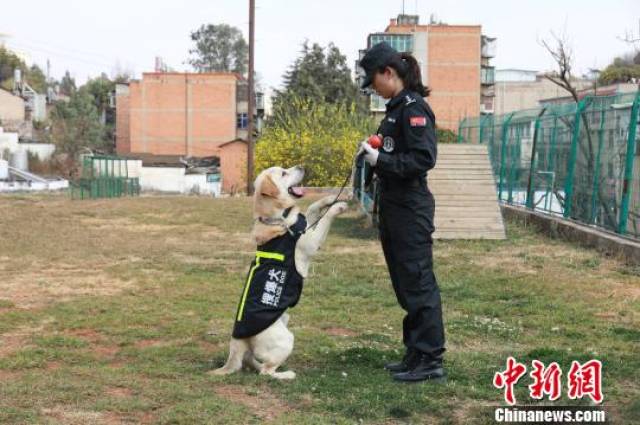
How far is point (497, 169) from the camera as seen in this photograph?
18953 mm

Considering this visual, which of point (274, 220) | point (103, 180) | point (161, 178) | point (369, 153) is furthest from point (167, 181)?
point (369, 153)

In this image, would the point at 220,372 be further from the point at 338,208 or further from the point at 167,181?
the point at 167,181

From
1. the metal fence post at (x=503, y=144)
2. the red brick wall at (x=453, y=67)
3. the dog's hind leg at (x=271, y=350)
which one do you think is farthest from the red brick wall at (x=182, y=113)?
the dog's hind leg at (x=271, y=350)

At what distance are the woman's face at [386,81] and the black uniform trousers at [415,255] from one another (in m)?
0.57

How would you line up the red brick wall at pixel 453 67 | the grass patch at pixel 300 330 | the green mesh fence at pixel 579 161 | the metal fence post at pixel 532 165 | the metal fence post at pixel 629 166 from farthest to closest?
the red brick wall at pixel 453 67 < the metal fence post at pixel 532 165 < the green mesh fence at pixel 579 161 < the metal fence post at pixel 629 166 < the grass patch at pixel 300 330

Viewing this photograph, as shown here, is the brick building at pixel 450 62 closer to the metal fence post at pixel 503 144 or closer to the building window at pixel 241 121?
the building window at pixel 241 121

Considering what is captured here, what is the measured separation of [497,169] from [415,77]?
48.3 ft

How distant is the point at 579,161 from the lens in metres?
12.9

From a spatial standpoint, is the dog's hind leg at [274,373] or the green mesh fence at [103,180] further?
the green mesh fence at [103,180]

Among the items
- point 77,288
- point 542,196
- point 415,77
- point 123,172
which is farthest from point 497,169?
point 123,172

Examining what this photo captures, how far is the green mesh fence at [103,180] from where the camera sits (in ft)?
100.0

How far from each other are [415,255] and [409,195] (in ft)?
1.17

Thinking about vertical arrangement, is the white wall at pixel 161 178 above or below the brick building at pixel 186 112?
below

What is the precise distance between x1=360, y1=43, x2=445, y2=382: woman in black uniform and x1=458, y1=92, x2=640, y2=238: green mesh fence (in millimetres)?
6801
